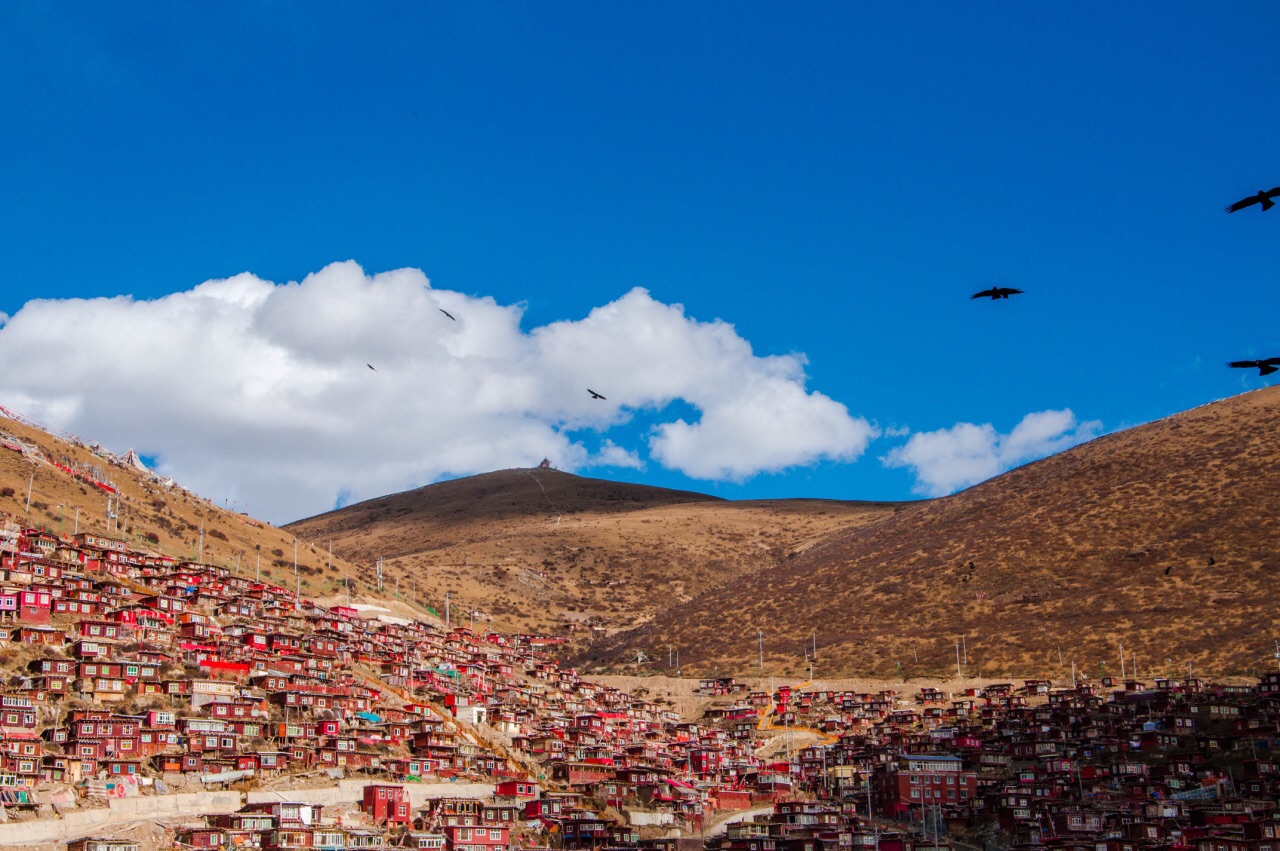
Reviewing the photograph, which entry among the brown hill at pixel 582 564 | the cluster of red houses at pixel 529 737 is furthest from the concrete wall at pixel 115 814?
the brown hill at pixel 582 564

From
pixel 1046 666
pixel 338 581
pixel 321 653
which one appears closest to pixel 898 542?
pixel 1046 666

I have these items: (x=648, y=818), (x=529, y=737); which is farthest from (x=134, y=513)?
(x=648, y=818)

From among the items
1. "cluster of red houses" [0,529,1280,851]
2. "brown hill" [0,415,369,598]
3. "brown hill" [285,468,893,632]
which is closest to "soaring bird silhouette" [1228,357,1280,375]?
"cluster of red houses" [0,529,1280,851]

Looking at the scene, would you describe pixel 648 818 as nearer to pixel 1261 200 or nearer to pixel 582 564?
pixel 1261 200

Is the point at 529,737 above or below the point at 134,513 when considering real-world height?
below

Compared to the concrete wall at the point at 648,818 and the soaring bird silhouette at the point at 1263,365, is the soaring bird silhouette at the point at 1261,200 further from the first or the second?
the concrete wall at the point at 648,818

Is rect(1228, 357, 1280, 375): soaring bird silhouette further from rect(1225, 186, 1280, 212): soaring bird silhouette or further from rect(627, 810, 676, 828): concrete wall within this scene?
rect(627, 810, 676, 828): concrete wall

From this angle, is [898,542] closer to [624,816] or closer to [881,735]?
[881,735]
